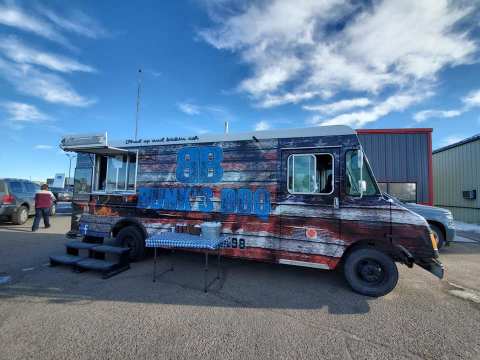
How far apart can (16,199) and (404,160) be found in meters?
18.0

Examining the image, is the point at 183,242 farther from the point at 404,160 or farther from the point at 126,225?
the point at 404,160

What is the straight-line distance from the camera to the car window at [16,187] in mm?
10578

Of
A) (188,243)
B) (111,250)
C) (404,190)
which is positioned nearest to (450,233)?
(404,190)

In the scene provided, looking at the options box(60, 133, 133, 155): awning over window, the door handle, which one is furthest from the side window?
box(60, 133, 133, 155): awning over window

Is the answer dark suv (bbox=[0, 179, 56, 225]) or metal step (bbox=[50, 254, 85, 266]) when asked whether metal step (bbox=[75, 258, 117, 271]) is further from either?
dark suv (bbox=[0, 179, 56, 225])

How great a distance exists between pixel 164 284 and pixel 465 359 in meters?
4.32

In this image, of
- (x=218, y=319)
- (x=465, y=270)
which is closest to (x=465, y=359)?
(x=218, y=319)

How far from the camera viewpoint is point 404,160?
12.1 meters

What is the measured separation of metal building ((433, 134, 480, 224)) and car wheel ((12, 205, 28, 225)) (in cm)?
2252

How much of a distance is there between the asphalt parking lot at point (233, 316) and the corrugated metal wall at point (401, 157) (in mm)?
7634

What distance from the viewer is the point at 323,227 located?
441 centimetres

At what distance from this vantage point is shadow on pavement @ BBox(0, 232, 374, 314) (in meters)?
3.89

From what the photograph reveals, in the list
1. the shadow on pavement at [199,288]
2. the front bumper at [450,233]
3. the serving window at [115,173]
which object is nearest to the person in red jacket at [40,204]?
the serving window at [115,173]

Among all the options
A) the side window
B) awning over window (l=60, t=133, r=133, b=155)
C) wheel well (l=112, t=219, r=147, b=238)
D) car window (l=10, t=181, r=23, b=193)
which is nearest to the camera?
the side window
